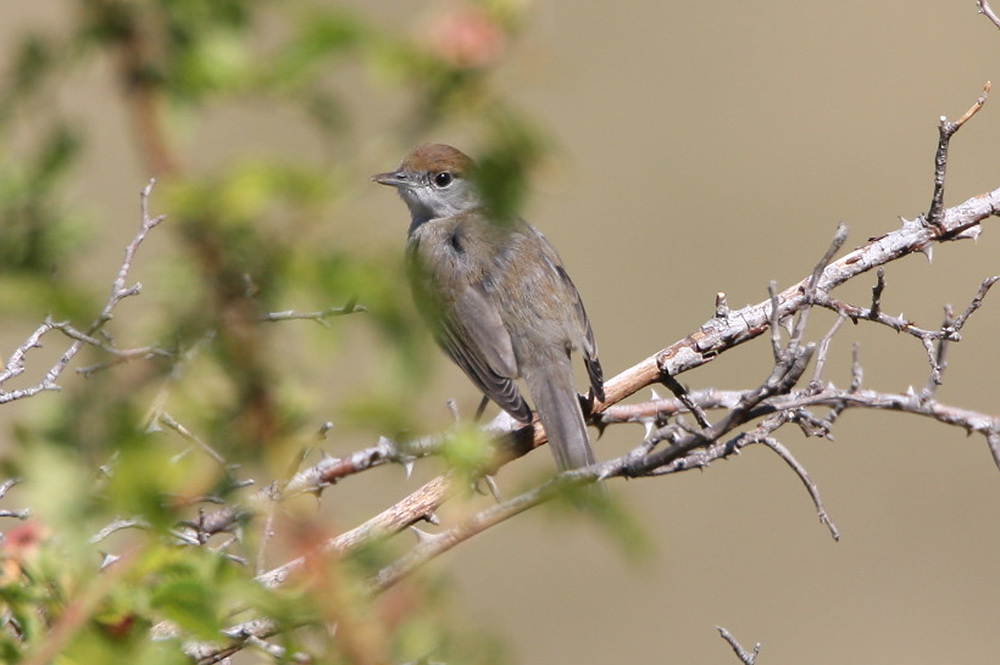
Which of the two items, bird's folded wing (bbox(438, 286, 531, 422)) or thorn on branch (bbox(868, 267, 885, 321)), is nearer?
thorn on branch (bbox(868, 267, 885, 321))

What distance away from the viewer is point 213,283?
3.25 feet

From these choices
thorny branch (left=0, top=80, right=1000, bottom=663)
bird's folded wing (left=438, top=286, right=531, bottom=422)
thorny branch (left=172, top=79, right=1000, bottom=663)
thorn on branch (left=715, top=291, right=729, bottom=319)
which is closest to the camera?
thorny branch (left=0, top=80, right=1000, bottom=663)

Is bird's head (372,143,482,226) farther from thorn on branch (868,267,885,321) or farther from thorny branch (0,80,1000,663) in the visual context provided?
thorn on branch (868,267,885,321)

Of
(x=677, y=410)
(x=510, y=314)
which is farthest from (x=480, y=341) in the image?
(x=677, y=410)

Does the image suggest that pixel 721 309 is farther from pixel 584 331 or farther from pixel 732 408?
pixel 584 331

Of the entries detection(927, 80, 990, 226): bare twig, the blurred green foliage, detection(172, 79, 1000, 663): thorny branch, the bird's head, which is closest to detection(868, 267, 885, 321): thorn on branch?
detection(172, 79, 1000, 663): thorny branch

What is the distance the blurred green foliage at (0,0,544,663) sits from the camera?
976mm

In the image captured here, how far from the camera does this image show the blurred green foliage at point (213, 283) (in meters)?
0.98

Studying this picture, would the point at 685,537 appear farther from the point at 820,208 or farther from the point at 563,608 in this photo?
the point at 820,208

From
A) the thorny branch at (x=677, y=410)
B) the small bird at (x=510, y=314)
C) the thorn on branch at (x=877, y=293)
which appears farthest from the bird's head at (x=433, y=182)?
the thorn on branch at (x=877, y=293)

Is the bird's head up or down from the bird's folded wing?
up

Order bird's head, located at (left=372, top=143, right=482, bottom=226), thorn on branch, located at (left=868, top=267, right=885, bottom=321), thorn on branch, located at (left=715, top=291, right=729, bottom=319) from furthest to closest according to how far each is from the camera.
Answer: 1. bird's head, located at (left=372, top=143, right=482, bottom=226)
2. thorn on branch, located at (left=715, top=291, right=729, bottom=319)
3. thorn on branch, located at (left=868, top=267, right=885, bottom=321)

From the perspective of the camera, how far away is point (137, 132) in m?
0.95

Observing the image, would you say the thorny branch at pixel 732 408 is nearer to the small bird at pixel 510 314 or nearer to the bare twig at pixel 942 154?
the bare twig at pixel 942 154
